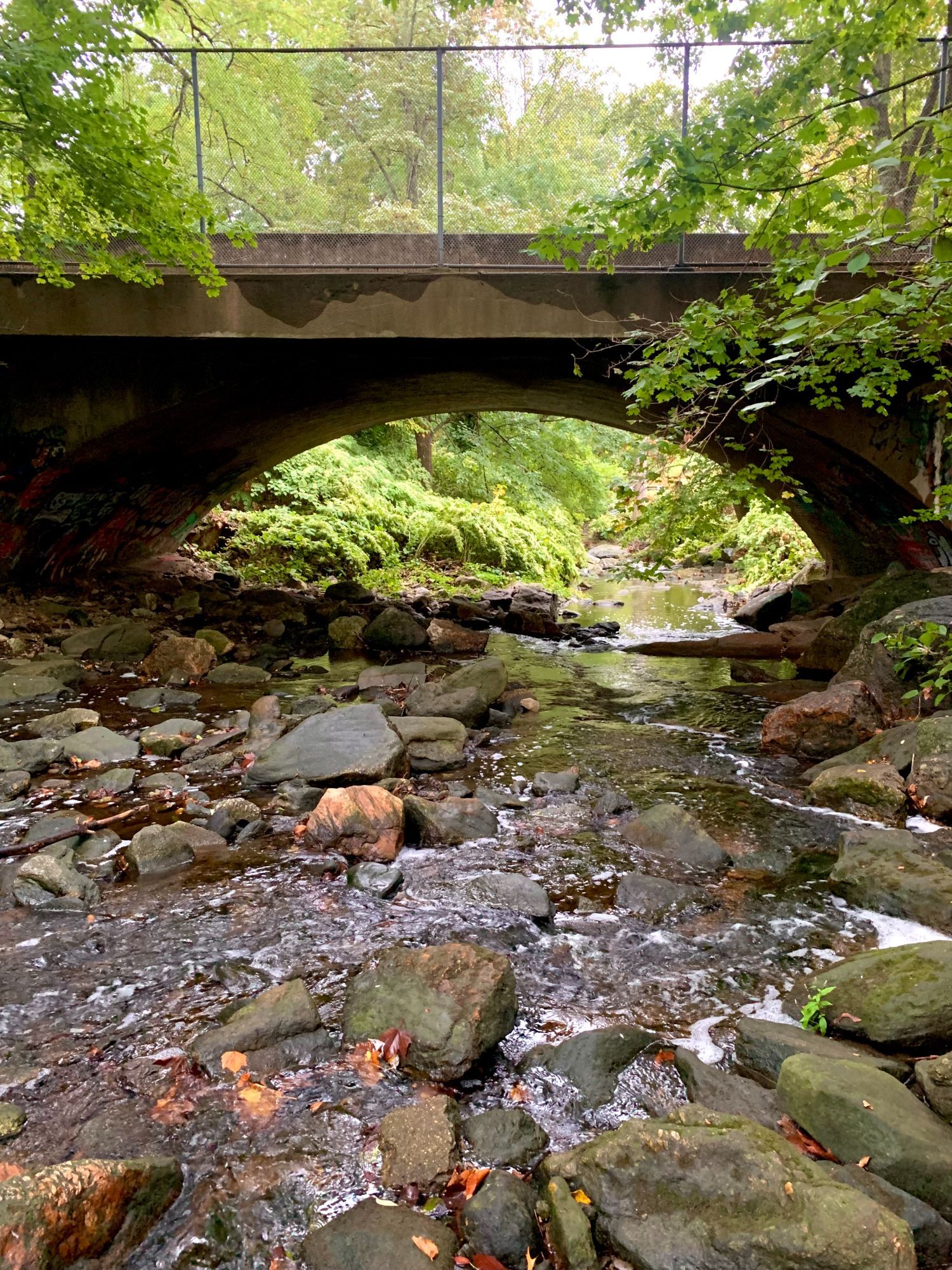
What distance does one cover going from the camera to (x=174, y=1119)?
235 cm

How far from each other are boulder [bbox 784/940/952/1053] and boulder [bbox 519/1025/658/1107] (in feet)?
2.49

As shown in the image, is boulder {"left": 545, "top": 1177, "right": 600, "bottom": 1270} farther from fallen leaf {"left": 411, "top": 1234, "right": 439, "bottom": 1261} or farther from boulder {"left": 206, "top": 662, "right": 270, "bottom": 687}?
boulder {"left": 206, "top": 662, "right": 270, "bottom": 687}

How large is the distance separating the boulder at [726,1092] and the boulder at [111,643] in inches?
322

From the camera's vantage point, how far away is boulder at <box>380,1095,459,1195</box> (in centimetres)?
215

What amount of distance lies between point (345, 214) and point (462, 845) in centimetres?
680

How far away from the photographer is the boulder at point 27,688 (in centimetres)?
725

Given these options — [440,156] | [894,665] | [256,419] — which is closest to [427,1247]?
[894,665]

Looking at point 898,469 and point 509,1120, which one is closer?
point 509,1120

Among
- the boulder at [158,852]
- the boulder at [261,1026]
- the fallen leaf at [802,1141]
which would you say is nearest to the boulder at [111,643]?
the boulder at [158,852]

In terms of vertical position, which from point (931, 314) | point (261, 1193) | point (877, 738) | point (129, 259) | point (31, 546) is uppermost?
point (129, 259)

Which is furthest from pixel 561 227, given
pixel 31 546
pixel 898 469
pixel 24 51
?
pixel 31 546

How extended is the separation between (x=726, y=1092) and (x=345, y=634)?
945 centimetres

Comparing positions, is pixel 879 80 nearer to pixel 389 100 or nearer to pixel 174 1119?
pixel 389 100

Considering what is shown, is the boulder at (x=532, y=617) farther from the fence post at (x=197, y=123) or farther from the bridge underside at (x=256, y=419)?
the fence post at (x=197, y=123)
